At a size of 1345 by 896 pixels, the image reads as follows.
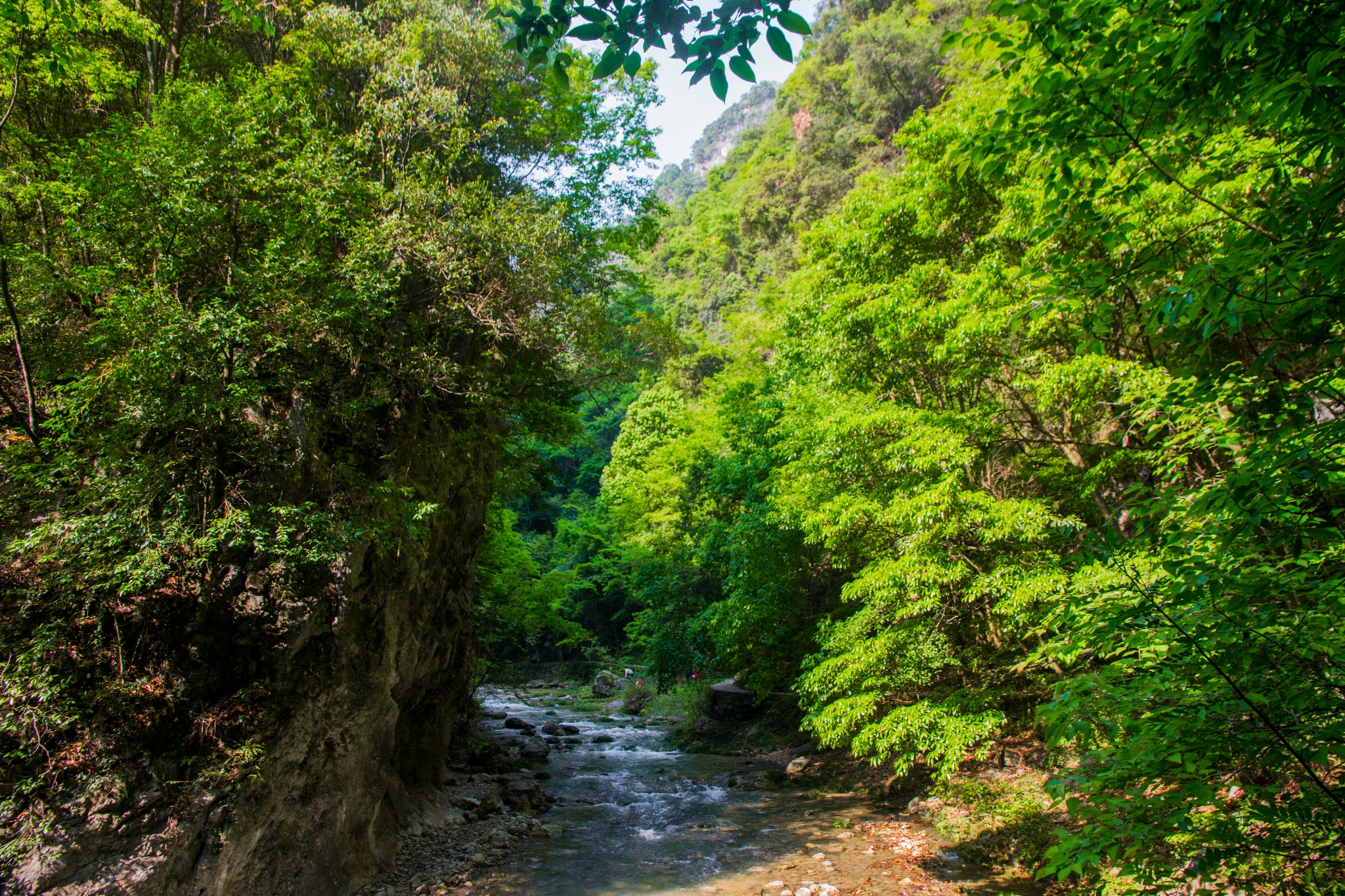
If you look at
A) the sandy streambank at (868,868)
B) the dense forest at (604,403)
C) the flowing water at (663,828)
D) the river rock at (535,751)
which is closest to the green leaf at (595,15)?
the dense forest at (604,403)

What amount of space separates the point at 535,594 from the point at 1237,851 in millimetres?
17600

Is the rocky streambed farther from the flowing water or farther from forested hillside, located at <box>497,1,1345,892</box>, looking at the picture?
forested hillside, located at <box>497,1,1345,892</box>

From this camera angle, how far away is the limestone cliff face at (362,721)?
5633mm

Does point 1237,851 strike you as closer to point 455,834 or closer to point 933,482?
point 933,482

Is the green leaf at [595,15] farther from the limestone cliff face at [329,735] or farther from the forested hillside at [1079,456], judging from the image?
the limestone cliff face at [329,735]

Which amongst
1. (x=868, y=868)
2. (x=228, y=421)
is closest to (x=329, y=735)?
(x=228, y=421)

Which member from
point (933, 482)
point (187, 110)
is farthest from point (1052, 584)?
point (187, 110)

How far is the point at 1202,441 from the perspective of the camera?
3.13 m

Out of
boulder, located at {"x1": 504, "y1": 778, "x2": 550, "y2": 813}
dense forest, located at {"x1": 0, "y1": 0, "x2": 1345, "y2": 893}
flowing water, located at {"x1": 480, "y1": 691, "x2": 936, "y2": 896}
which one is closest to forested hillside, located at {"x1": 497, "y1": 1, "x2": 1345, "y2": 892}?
dense forest, located at {"x1": 0, "y1": 0, "x2": 1345, "y2": 893}

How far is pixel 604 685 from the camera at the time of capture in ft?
91.7

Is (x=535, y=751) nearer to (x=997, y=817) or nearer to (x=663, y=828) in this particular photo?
(x=663, y=828)

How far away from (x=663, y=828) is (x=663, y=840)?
0.61 metres

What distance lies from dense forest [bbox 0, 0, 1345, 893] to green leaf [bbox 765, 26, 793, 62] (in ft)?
0.04

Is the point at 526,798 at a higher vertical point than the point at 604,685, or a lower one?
higher
